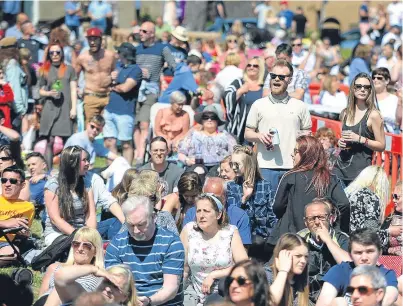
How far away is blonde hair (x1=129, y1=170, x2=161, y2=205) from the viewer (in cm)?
976

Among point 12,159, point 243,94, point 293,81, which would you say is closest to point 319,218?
point 12,159

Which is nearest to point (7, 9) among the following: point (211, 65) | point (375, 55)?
point (211, 65)

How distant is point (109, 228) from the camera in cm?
1040

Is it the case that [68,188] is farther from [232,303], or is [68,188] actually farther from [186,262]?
[232,303]

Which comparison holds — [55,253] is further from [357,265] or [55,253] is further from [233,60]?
[233,60]

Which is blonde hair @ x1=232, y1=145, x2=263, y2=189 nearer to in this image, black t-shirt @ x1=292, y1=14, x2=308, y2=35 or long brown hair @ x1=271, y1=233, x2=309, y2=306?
long brown hair @ x1=271, y1=233, x2=309, y2=306

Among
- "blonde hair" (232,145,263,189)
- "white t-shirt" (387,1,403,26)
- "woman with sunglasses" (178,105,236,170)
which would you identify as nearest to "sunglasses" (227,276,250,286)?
"blonde hair" (232,145,263,189)

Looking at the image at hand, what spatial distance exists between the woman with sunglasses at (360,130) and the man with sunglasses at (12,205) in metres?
3.06

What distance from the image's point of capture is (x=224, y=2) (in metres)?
29.5

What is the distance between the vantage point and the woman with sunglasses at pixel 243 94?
13.0 meters

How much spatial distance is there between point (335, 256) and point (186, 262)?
121 centimetres

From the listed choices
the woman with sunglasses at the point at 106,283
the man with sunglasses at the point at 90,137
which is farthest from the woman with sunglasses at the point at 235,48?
the woman with sunglasses at the point at 106,283

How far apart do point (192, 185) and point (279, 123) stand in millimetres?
1356

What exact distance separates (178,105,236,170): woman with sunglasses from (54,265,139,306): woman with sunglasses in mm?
4550
